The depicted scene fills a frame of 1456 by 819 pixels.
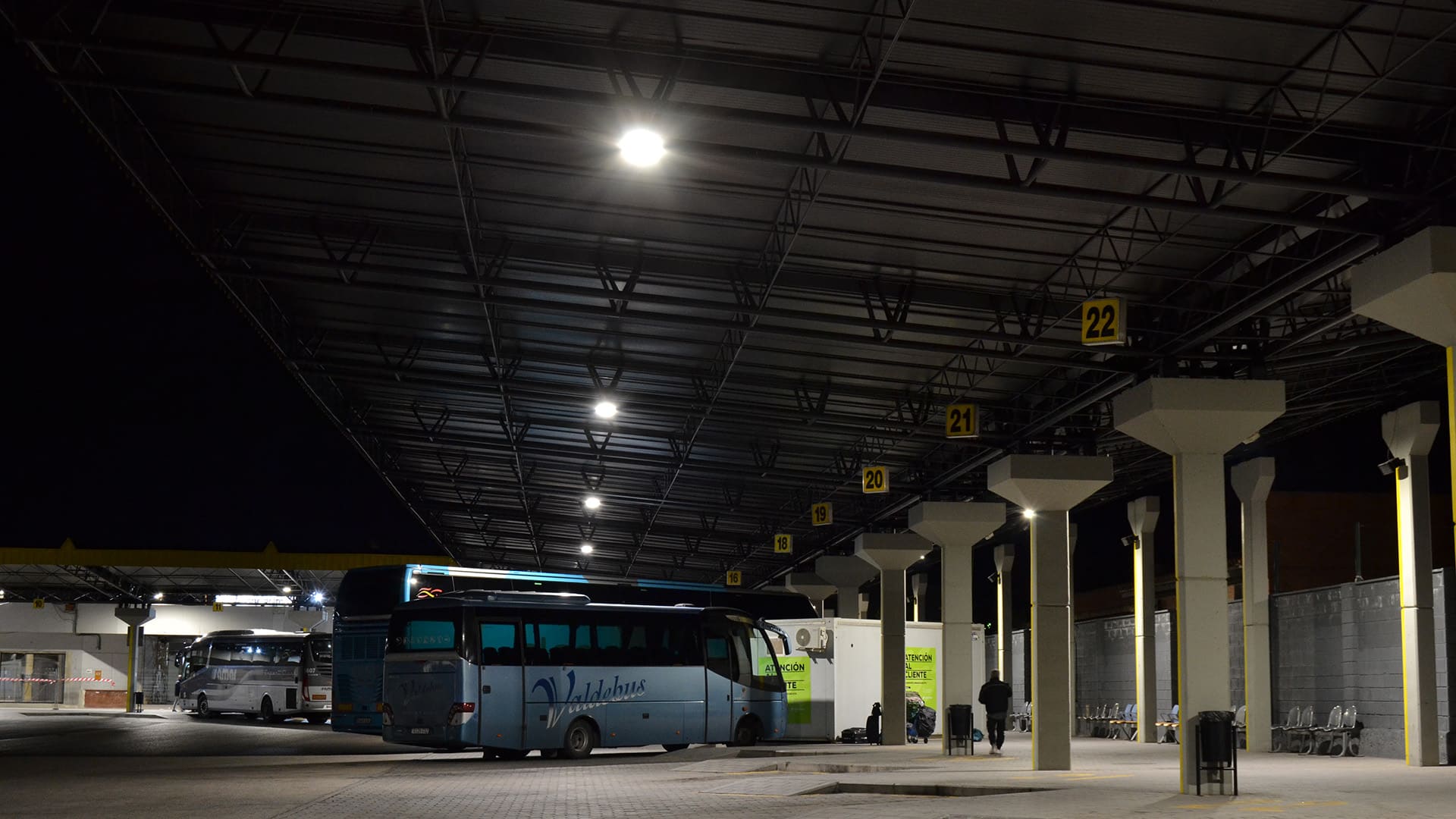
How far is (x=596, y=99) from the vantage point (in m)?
14.2

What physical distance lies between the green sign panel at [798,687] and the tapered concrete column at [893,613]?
185 cm

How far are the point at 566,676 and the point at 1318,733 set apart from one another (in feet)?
48.1

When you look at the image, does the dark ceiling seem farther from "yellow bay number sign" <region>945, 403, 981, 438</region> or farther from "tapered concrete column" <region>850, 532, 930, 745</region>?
"tapered concrete column" <region>850, 532, 930, 745</region>

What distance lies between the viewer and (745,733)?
95.2 feet

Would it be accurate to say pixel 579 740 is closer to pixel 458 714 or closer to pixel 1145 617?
pixel 458 714

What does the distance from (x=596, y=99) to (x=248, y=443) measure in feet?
118

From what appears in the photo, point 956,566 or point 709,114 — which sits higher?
point 709,114

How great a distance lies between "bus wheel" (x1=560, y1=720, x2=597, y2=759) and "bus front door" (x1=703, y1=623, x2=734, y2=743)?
2968mm

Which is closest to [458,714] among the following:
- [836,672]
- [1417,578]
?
[836,672]

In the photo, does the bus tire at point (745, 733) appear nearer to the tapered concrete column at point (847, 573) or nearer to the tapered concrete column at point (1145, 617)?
the tapered concrete column at point (1145, 617)

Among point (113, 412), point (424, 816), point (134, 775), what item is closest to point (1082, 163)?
point (424, 816)

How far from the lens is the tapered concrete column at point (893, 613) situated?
34125 millimetres

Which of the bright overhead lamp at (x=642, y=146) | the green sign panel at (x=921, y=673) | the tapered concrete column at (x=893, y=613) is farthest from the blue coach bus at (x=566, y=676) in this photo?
the bright overhead lamp at (x=642, y=146)

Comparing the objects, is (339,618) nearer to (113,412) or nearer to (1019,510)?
(113,412)
